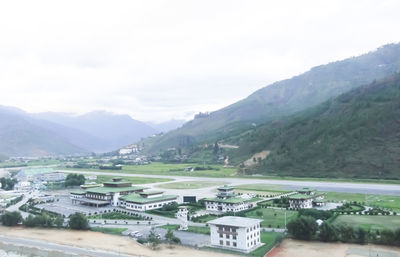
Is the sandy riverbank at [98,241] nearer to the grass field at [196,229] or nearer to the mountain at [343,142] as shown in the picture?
the grass field at [196,229]

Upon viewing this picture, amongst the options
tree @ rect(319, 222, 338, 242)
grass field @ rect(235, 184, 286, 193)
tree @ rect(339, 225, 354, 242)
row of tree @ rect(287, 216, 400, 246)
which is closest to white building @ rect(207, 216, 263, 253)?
row of tree @ rect(287, 216, 400, 246)

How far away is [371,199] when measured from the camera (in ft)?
187

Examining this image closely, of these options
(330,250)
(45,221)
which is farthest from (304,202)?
(45,221)

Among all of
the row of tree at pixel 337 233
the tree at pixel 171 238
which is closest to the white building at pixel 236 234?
the tree at pixel 171 238

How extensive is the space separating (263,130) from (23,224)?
108 m

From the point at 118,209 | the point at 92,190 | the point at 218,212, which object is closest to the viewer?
the point at 218,212

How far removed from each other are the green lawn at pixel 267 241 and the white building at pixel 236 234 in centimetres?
70

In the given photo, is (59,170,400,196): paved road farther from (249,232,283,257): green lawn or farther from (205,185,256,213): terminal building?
(249,232,283,257): green lawn

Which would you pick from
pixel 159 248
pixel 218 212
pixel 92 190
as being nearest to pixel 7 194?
pixel 92 190

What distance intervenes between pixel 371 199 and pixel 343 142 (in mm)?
42588

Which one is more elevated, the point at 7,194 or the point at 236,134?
the point at 236,134

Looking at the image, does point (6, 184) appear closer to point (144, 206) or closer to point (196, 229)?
point (144, 206)

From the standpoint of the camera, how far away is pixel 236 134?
172 meters

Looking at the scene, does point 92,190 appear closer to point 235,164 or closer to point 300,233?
point 300,233
